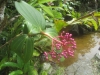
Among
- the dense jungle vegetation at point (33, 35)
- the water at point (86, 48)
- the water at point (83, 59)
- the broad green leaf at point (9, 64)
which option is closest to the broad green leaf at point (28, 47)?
the dense jungle vegetation at point (33, 35)

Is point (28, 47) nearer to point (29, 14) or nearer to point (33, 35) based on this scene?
point (33, 35)

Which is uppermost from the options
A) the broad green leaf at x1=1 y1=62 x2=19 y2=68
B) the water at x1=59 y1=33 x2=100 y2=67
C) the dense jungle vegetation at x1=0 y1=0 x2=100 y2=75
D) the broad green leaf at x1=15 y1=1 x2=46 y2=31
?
the broad green leaf at x1=15 y1=1 x2=46 y2=31

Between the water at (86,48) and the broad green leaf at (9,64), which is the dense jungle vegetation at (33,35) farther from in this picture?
the water at (86,48)

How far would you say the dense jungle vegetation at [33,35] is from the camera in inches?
Result: 33.8

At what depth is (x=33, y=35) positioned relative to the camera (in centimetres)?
100

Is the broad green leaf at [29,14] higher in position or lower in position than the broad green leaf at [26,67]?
higher

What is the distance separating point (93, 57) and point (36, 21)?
198 cm

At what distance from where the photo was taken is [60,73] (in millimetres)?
2111

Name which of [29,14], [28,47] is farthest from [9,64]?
[29,14]

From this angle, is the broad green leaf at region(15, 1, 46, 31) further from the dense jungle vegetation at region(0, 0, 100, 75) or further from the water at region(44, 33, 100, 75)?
the water at region(44, 33, 100, 75)

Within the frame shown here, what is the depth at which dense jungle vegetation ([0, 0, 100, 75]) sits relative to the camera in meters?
0.86

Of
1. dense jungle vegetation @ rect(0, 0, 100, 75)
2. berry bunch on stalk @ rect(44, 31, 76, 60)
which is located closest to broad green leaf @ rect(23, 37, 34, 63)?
dense jungle vegetation @ rect(0, 0, 100, 75)

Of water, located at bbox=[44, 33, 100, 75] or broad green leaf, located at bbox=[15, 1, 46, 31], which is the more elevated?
broad green leaf, located at bbox=[15, 1, 46, 31]

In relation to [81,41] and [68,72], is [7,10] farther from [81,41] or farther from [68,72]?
[81,41]
